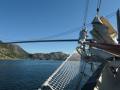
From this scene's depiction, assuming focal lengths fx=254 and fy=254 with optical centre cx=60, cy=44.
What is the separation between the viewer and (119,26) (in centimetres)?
1378

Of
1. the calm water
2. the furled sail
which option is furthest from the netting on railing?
the calm water

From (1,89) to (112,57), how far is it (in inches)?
1462

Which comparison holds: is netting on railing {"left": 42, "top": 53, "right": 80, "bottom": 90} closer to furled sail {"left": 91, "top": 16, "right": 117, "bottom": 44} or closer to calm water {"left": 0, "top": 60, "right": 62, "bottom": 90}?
furled sail {"left": 91, "top": 16, "right": 117, "bottom": 44}

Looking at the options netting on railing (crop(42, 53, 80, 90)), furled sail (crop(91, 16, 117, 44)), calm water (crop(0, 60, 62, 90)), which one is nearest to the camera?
netting on railing (crop(42, 53, 80, 90))

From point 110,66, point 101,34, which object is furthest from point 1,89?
point 110,66

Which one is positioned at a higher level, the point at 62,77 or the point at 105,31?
the point at 105,31

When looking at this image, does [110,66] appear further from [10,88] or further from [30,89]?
[10,88]

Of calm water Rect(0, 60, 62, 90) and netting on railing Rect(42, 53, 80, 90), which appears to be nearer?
netting on railing Rect(42, 53, 80, 90)

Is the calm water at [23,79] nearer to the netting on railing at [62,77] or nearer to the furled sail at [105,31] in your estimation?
the netting on railing at [62,77]

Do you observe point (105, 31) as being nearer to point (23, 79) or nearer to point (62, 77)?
point (62, 77)

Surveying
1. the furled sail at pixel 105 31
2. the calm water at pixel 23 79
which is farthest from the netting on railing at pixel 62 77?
the calm water at pixel 23 79

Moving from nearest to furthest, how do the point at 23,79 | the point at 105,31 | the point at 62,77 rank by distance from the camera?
the point at 105,31, the point at 62,77, the point at 23,79

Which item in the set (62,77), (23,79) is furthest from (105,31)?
(23,79)

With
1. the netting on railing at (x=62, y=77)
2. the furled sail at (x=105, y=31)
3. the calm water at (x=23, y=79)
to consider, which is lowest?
the calm water at (x=23, y=79)
